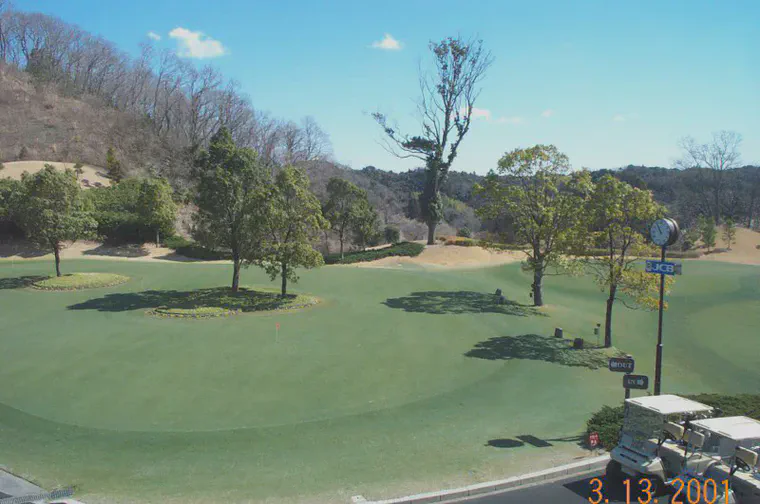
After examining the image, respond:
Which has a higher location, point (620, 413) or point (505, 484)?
point (620, 413)

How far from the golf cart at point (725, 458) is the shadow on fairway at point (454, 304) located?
16.8 m

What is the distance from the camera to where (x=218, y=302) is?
2520 cm

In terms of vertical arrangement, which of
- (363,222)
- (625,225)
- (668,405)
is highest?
(363,222)

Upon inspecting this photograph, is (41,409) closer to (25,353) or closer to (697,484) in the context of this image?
(25,353)

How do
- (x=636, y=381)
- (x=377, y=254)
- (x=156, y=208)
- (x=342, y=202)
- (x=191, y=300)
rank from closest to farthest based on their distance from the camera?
1. (x=636, y=381)
2. (x=191, y=300)
3. (x=156, y=208)
4. (x=377, y=254)
5. (x=342, y=202)

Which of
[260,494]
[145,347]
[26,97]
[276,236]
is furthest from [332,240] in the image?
[26,97]

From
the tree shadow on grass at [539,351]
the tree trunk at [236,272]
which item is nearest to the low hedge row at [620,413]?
the tree shadow on grass at [539,351]

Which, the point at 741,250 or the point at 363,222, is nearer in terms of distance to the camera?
the point at 363,222

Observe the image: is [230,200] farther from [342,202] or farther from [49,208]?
[342,202]

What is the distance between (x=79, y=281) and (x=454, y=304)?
21.7 meters

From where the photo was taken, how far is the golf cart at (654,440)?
8367mm

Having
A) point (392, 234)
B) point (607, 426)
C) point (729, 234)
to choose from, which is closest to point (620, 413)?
point (607, 426)

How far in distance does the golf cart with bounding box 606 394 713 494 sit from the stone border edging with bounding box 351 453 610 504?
0.73 metres

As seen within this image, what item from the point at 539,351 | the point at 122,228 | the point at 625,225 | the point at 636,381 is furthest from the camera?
the point at 122,228
